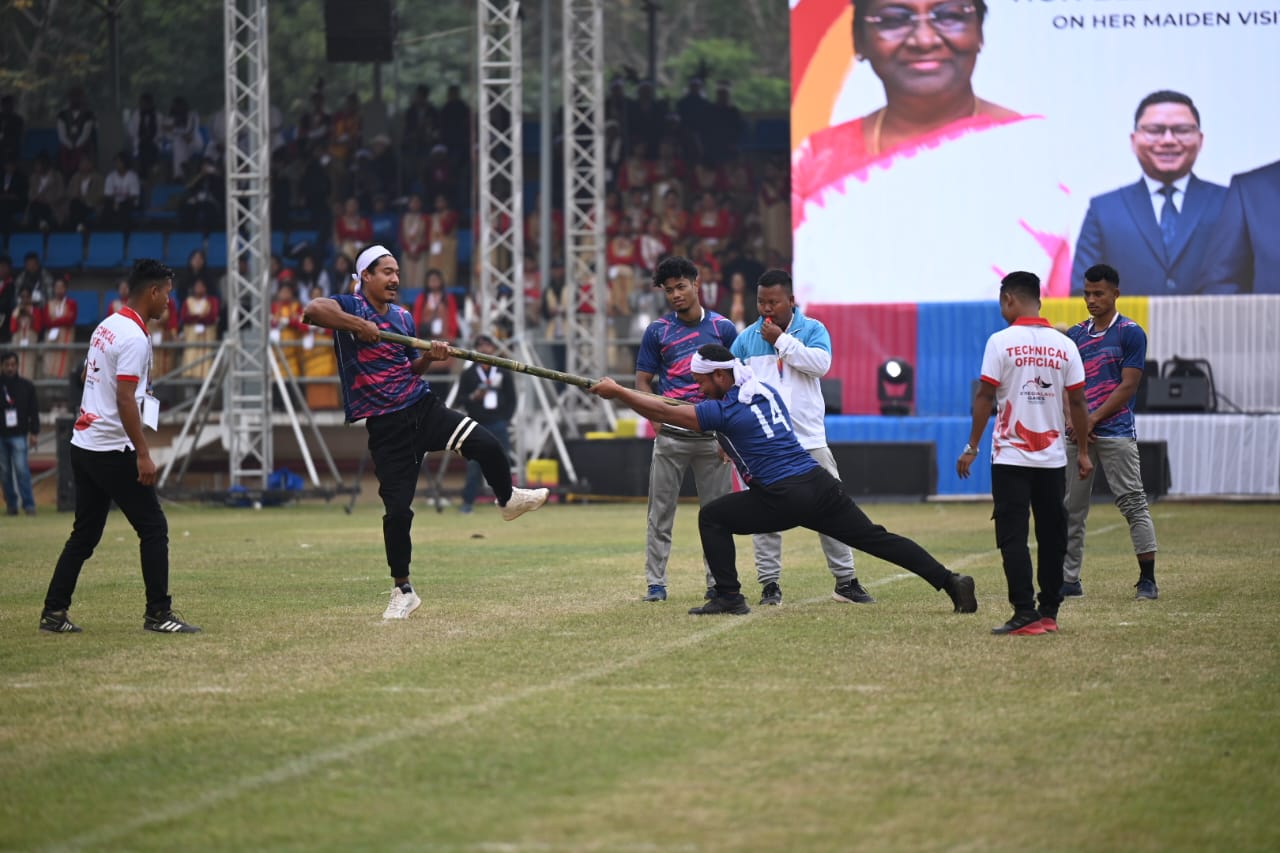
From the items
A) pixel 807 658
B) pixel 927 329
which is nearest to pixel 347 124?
pixel 927 329

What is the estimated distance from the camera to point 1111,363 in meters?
11.2

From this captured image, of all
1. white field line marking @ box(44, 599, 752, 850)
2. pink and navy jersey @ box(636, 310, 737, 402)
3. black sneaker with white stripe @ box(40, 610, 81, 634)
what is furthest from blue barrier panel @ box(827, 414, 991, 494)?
white field line marking @ box(44, 599, 752, 850)

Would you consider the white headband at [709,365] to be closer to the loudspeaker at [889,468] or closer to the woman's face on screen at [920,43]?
the loudspeaker at [889,468]

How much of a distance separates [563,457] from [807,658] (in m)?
16.8

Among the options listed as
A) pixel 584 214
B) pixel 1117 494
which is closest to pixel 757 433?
pixel 1117 494

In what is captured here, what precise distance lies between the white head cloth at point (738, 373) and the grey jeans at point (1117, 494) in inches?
104

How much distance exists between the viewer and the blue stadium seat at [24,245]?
34.6 metres

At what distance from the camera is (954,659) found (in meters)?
8.17

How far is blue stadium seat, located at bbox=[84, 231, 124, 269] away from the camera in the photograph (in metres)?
34.1

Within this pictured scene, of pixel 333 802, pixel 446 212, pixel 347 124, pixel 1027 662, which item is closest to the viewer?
pixel 333 802

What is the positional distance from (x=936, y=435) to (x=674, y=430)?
13.6m

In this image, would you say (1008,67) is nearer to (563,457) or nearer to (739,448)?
(563,457)

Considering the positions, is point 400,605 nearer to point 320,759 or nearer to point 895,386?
point 320,759

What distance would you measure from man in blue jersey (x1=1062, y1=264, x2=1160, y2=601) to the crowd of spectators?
17153 millimetres
